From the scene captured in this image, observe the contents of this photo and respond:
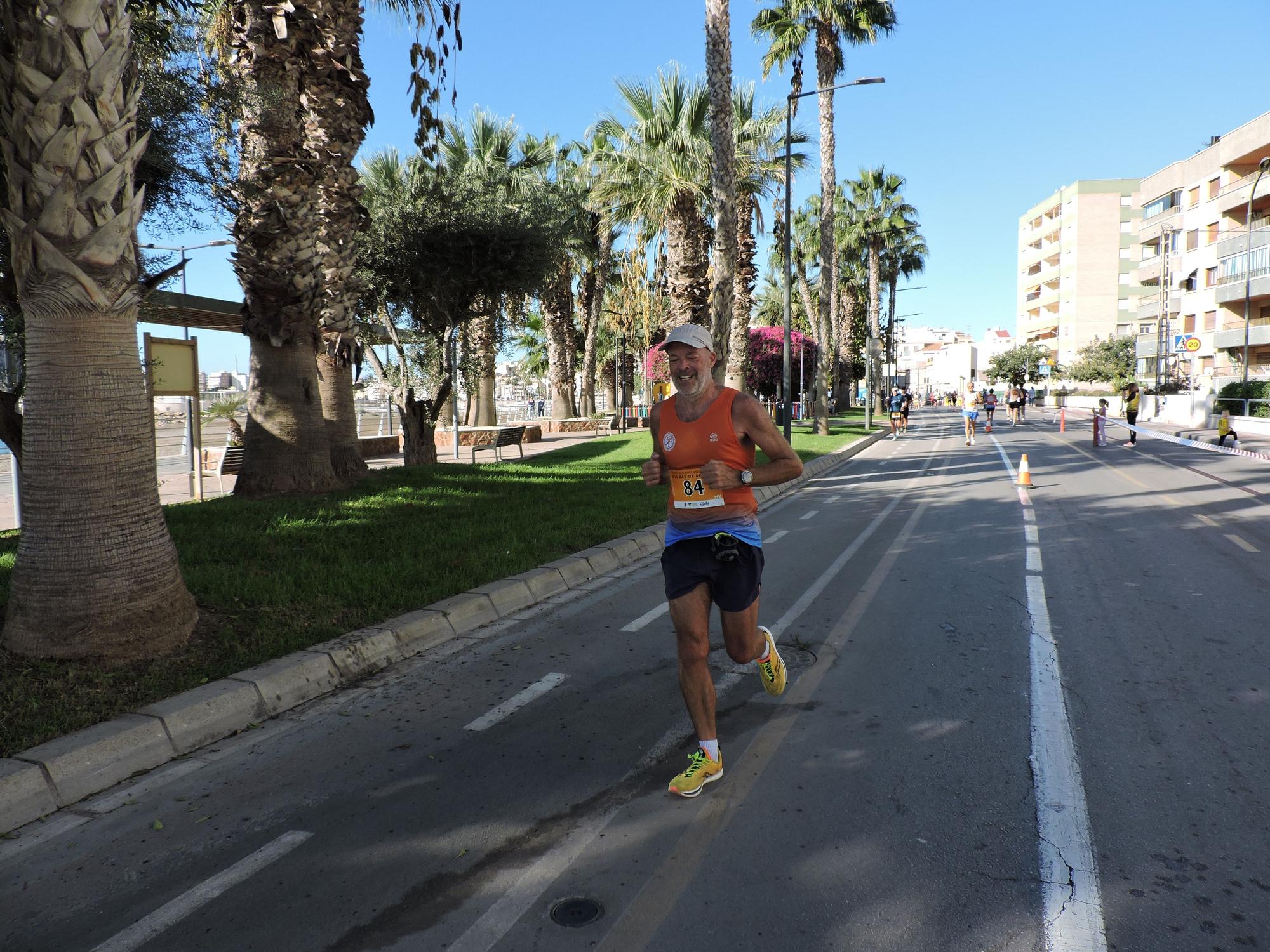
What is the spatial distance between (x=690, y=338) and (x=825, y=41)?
29.8 metres

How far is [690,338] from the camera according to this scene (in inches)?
152

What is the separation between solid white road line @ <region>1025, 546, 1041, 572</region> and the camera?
7.96 metres

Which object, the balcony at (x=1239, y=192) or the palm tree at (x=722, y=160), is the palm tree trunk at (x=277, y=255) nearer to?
the palm tree at (x=722, y=160)

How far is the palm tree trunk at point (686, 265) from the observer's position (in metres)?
18.9

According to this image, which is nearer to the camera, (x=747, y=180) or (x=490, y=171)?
(x=490, y=171)

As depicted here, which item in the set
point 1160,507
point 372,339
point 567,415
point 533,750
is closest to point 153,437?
point 533,750

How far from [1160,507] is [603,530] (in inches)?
296

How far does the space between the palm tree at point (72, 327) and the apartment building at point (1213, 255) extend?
48.0 metres

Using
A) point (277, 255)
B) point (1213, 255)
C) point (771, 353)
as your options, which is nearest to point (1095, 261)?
point (1213, 255)

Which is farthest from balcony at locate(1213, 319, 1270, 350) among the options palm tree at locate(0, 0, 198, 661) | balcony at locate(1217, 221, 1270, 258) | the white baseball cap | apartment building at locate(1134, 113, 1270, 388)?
palm tree at locate(0, 0, 198, 661)

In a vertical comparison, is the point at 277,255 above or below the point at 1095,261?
below

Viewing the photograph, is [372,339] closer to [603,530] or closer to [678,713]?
[603,530]

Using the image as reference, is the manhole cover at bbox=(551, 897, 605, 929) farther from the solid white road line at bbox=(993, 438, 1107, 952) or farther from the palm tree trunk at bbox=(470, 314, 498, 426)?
the palm tree trunk at bbox=(470, 314, 498, 426)

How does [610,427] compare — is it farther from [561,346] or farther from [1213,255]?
[1213,255]
